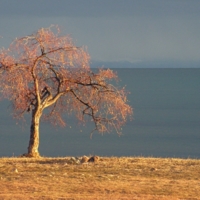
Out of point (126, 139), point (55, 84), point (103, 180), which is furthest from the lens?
point (126, 139)

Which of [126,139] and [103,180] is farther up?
[103,180]

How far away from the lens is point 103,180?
58.9 ft

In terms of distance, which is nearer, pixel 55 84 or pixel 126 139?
pixel 55 84

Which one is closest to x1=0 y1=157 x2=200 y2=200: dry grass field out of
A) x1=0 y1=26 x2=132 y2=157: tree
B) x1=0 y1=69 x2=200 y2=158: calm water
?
x1=0 y1=26 x2=132 y2=157: tree

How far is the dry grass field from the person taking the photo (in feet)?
51.3

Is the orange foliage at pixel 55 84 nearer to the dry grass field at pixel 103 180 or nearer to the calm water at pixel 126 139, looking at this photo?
the dry grass field at pixel 103 180

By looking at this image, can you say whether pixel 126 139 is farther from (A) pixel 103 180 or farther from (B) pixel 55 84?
(A) pixel 103 180

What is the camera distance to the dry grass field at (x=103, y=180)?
15648 millimetres

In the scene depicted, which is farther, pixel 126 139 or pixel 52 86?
pixel 126 139

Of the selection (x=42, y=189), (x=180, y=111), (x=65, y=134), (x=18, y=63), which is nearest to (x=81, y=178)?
(x=42, y=189)

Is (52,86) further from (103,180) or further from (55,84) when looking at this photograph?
(103,180)

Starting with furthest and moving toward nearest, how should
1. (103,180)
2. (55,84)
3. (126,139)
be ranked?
(126,139), (55,84), (103,180)

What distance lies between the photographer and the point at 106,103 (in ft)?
95.1

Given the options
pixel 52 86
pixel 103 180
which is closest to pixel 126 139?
pixel 52 86
